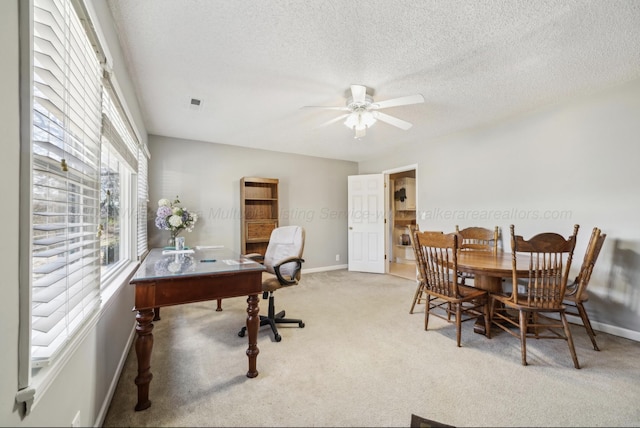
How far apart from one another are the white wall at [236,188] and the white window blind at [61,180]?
2922 millimetres

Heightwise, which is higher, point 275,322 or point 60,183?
point 60,183

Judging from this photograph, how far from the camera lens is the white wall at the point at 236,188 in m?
4.01

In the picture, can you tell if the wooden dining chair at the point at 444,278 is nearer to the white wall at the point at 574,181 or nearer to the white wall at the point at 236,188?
the white wall at the point at 574,181

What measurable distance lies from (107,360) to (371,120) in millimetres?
2824

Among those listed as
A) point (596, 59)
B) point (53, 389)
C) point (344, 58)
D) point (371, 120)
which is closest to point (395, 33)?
point (344, 58)

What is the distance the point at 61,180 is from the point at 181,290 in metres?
0.87

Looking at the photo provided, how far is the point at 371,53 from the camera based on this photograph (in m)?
2.04

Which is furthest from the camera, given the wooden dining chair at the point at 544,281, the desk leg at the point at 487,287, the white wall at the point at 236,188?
the white wall at the point at 236,188

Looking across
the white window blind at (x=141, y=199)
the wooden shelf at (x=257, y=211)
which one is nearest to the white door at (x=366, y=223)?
the wooden shelf at (x=257, y=211)

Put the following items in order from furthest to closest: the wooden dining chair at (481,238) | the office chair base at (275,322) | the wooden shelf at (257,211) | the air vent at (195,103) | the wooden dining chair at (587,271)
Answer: the wooden shelf at (257,211) < the wooden dining chair at (481,238) < the air vent at (195,103) < the office chair base at (275,322) < the wooden dining chair at (587,271)

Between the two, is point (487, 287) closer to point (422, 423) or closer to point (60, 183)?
point (422, 423)

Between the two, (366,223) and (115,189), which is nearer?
(115,189)

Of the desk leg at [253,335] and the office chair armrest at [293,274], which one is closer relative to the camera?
the desk leg at [253,335]

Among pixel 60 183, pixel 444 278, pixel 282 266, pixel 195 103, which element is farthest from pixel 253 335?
pixel 195 103
